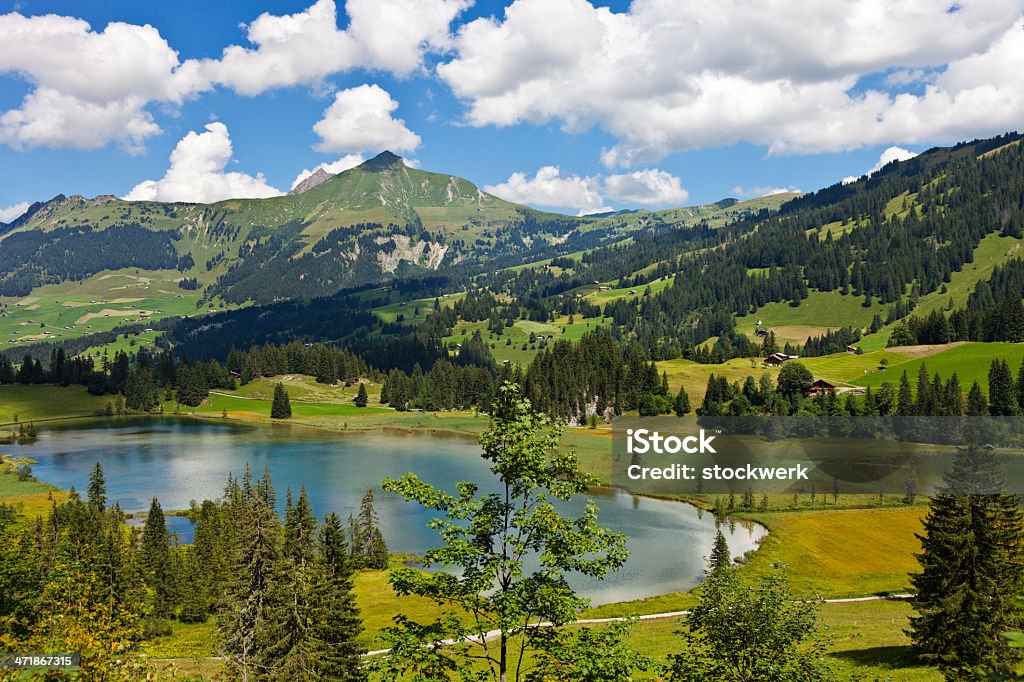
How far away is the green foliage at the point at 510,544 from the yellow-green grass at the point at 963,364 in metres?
167

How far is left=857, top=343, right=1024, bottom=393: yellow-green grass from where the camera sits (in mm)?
155750

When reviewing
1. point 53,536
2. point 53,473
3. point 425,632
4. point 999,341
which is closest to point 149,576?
point 53,536

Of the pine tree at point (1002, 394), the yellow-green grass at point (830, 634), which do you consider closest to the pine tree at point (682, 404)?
the pine tree at point (1002, 394)

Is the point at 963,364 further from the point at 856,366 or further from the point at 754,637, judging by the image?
the point at 754,637

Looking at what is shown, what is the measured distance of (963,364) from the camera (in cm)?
16475

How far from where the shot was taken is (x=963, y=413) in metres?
137

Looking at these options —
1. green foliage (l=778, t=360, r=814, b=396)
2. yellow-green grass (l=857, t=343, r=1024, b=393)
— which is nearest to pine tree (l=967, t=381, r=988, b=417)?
yellow-green grass (l=857, t=343, r=1024, b=393)

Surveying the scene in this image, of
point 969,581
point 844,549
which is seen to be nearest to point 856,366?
point 844,549

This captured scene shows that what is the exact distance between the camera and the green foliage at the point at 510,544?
53.4 feet

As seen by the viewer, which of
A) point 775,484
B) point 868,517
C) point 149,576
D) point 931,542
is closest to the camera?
point 931,542

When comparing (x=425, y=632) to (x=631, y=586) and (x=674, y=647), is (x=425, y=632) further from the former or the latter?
(x=631, y=586)

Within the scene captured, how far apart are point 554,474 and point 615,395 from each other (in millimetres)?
171843

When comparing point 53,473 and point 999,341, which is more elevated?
point 999,341

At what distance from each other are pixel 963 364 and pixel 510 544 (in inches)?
7433
